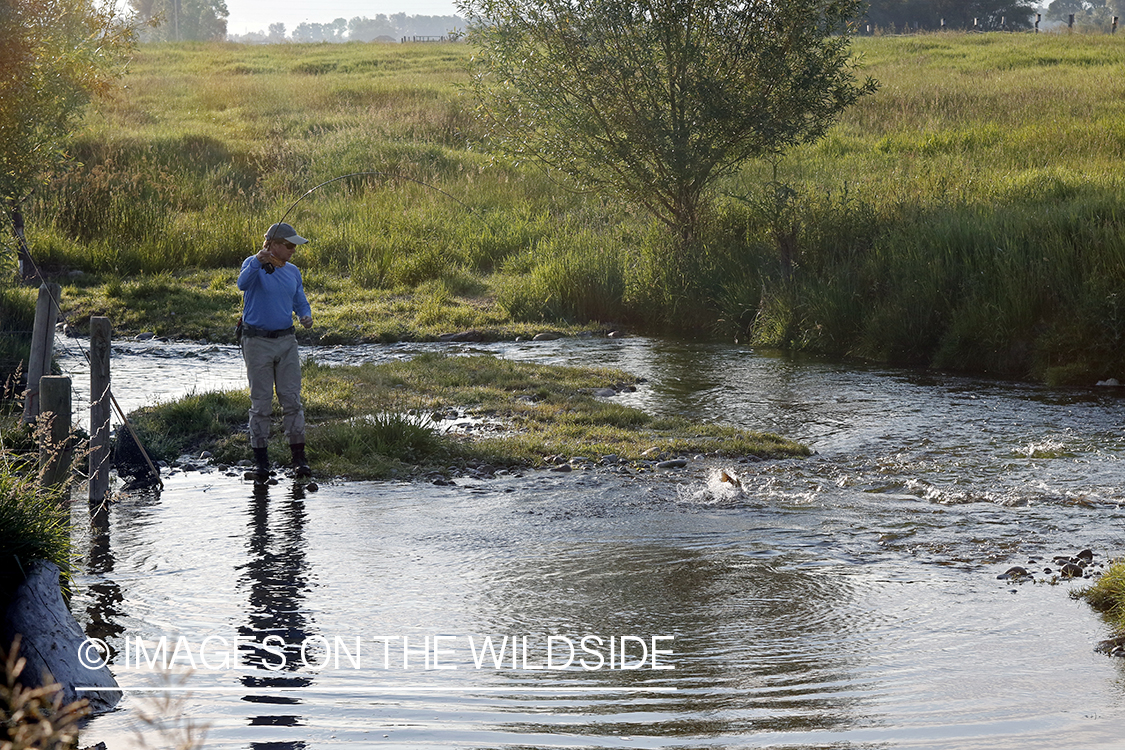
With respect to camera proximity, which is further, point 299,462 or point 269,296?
point 299,462

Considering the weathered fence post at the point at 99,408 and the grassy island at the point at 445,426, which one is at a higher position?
the weathered fence post at the point at 99,408

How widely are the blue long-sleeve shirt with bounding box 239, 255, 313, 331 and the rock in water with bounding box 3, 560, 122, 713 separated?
4.04 m

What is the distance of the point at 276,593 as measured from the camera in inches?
281

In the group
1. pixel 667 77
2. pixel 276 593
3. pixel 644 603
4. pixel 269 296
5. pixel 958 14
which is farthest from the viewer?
pixel 958 14

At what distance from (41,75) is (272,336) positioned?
681 centimetres

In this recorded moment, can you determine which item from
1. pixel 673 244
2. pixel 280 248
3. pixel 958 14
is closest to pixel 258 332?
pixel 280 248

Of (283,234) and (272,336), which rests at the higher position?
(283,234)

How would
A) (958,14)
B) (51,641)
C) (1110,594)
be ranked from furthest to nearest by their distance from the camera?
(958,14)
(1110,594)
(51,641)

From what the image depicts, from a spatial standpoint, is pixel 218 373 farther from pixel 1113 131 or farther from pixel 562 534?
pixel 1113 131

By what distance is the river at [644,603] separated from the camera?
5363 millimetres

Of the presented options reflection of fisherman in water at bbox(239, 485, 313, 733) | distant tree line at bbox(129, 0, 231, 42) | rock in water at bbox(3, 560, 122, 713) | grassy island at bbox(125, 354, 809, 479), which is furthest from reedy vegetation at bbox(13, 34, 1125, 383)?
distant tree line at bbox(129, 0, 231, 42)

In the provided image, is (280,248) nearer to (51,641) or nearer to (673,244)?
(51,641)

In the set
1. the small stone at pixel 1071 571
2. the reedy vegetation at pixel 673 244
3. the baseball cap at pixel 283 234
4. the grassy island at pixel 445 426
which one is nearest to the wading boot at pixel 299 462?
the grassy island at pixel 445 426

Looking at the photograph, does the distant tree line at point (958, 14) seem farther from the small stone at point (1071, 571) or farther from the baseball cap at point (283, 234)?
the small stone at point (1071, 571)
